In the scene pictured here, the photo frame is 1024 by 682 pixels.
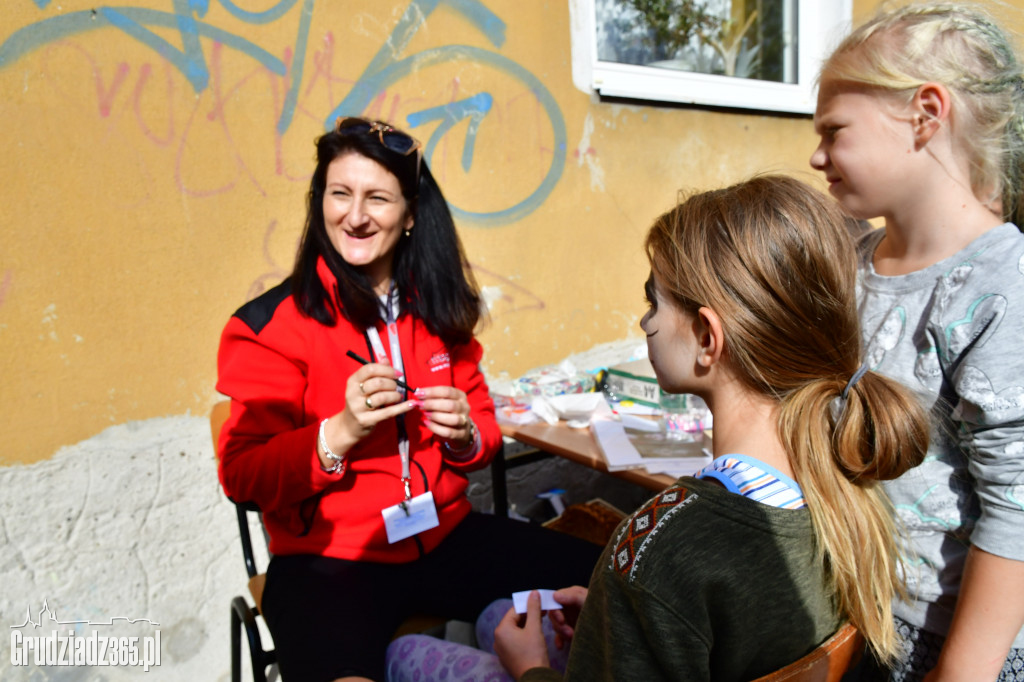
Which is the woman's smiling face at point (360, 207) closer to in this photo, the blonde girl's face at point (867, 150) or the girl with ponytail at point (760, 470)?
the girl with ponytail at point (760, 470)

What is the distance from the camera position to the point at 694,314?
104cm

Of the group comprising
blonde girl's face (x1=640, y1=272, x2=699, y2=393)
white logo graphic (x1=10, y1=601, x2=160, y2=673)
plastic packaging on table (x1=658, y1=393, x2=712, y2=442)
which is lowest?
white logo graphic (x1=10, y1=601, x2=160, y2=673)

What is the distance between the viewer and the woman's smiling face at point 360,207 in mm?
1747

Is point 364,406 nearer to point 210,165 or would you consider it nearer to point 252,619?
point 252,619

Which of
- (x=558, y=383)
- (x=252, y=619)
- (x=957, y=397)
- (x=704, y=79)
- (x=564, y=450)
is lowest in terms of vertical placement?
(x=252, y=619)

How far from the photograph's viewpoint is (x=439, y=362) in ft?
6.20

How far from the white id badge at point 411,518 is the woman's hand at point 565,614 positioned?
46cm

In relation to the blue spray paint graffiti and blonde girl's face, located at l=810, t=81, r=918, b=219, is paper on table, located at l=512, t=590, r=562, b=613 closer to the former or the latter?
blonde girl's face, located at l=810, t=81, r=918, b=219

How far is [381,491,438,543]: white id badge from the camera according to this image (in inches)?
64.4

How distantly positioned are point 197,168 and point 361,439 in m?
1.22

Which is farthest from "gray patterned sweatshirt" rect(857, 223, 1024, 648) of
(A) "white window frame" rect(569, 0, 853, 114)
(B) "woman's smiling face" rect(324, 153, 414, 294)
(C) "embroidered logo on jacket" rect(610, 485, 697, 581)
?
(A) "white window frame" rect(569, 0, 853, 114)

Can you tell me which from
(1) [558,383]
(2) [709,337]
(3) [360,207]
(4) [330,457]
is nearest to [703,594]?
(2) [709,337]

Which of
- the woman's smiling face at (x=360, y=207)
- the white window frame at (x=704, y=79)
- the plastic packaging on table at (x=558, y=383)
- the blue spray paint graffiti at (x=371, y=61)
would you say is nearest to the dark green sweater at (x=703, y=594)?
the woman's smiling face at (x=360, y=207)

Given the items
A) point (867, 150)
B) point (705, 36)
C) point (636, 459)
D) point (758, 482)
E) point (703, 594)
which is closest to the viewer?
point (703, 594)
